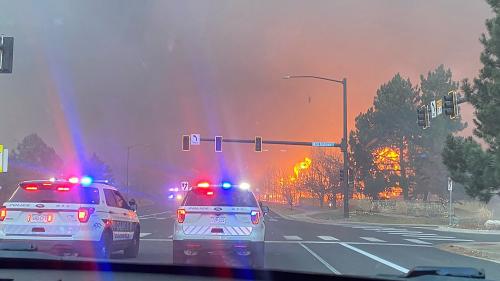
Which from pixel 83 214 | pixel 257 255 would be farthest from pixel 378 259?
pixel 83 214

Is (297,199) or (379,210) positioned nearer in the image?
(379,210)

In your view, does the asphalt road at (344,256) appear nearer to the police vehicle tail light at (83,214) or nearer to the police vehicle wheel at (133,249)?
the police vehicle wheel at (133,249)

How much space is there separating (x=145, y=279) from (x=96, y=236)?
6.96 meters

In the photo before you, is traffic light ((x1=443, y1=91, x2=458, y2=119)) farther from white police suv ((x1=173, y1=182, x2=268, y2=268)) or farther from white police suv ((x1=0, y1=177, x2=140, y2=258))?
white police suv ((x1=0, y1=177, x2=140, y2=258))

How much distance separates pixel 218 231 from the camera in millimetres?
11180

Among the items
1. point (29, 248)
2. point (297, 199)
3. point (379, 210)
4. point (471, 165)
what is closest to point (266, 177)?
point (297, 199)

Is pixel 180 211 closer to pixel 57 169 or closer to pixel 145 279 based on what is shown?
pixel 145 279

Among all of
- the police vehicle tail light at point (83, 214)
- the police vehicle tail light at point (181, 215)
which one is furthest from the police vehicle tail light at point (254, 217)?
the police vehicle tail light at point (83, 214)

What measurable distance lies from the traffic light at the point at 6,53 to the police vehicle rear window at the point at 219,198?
24.1 ft

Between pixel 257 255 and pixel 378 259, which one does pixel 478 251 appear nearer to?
pixel 378 259

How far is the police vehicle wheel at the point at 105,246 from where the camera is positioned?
1126 cm

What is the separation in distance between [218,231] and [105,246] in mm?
2495

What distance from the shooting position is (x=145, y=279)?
462cm

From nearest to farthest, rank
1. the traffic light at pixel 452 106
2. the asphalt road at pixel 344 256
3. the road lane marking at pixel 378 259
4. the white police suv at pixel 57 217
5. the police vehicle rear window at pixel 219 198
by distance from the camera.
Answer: the white police suv at pixel 57 217 → the police vehicle rear window at pixel 219 198 → the asphalt road at pixel 344 256 → the road lane marking at pixel 378 259 → the traffic light at pixel 452 106
